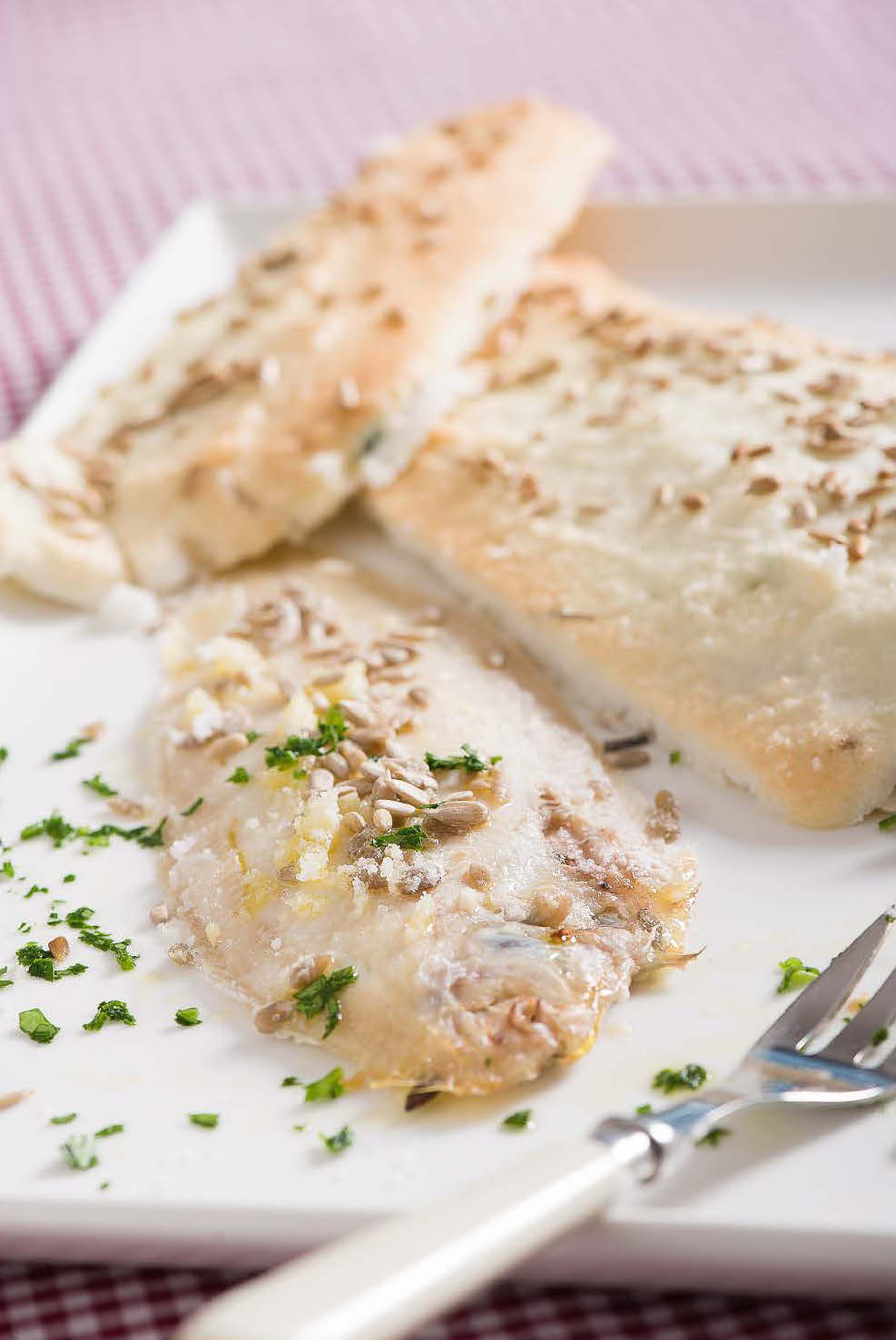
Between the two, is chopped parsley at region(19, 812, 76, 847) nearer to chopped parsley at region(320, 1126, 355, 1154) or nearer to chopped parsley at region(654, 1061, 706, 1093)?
chopped parsley at region(320, 1126, 355, 1154)

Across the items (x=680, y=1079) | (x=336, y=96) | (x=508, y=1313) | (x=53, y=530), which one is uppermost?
(x=336, y=96)

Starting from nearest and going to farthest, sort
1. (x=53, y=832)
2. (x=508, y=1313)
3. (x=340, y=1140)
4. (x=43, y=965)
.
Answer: (x=508, y=1313), (x=340, y=1140), (x=43, y=965), (x=53, y=832)

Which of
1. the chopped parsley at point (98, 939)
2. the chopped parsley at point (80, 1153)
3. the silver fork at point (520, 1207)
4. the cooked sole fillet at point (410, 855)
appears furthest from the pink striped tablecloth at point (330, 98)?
the silver fork at point (520, 1207)

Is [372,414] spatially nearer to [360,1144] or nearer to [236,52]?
[360,1144]

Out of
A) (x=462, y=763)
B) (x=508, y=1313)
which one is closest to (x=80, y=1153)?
(x=508, y=1313)

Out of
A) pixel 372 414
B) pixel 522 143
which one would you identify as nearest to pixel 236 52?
pixel 522 143

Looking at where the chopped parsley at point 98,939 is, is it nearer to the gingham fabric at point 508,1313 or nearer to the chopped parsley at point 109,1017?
the chopped parsley at point 109,1017

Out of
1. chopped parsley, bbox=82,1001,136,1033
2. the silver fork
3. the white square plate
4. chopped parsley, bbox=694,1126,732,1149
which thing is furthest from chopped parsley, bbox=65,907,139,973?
chopped parsley, bbox=694,1126,732,1149

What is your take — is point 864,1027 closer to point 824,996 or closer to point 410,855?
point 824,996
